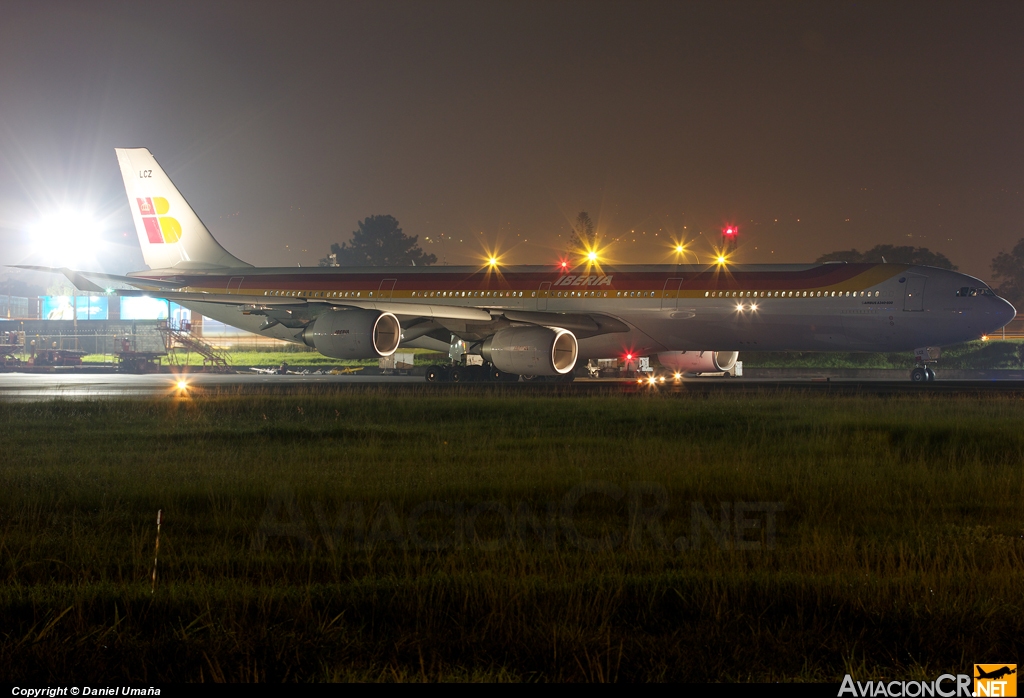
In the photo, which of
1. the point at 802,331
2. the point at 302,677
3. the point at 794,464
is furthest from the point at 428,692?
the point at 802,331

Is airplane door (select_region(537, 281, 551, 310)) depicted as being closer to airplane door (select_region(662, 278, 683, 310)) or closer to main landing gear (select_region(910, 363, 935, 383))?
airplane door (select_region(662, 278, 683, 310))

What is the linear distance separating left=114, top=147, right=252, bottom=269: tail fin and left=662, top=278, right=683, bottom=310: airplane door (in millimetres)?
18001

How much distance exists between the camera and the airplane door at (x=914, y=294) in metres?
29.9

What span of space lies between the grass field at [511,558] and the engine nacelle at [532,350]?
14132 mm

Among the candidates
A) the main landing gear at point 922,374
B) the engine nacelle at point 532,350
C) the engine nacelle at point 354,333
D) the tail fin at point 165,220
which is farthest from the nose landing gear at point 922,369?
the tail fin at point 165,220

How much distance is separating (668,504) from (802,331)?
23.2 meters

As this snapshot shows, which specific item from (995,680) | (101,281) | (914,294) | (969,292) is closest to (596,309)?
(914,294)

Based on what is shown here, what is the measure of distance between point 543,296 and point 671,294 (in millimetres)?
4740

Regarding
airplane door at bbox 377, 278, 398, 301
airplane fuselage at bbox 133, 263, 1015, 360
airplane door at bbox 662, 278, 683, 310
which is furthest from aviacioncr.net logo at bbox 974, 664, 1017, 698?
airplane door at bbox 377, 278, 398, 301

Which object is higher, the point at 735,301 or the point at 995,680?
the point at 735,301

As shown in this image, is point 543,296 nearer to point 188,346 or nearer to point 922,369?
point 922,369

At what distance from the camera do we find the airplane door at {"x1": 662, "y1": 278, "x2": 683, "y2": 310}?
31734 mm

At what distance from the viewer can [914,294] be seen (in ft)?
98.4

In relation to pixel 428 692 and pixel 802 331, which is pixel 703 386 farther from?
pixel 428 692
